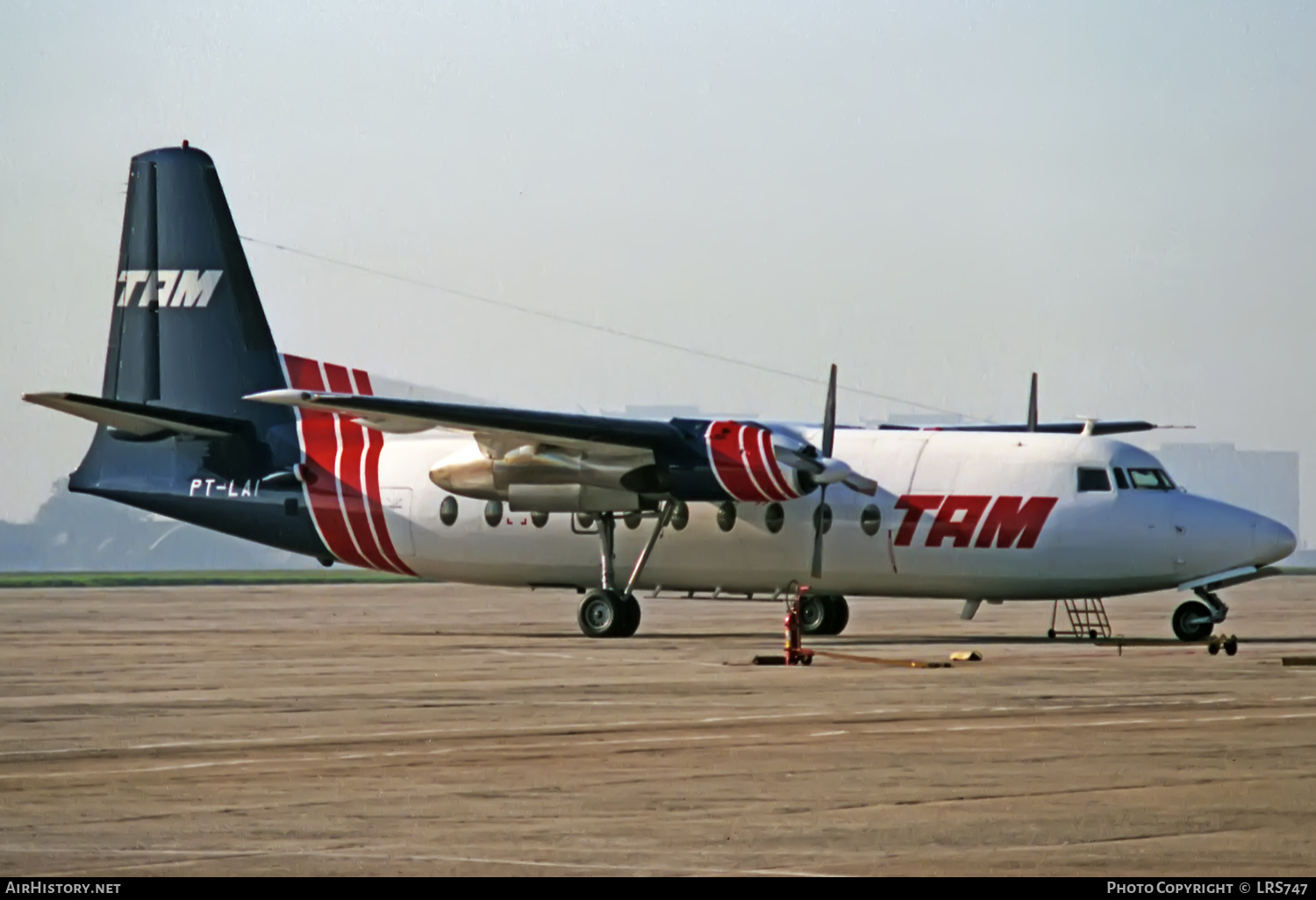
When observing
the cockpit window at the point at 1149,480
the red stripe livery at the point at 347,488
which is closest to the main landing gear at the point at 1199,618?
the cockpit window at the point at 1149,480

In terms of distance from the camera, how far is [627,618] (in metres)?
30.8

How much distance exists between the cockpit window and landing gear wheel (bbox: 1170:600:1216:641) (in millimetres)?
1716

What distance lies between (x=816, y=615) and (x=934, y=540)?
3.36m

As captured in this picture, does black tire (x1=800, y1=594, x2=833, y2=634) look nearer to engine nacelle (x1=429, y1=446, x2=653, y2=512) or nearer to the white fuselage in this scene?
the white fuselage

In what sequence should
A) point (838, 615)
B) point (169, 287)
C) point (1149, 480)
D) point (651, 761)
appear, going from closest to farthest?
point (651, 761) < point (1149, 480) < point (838, 615) < point (169, 287)

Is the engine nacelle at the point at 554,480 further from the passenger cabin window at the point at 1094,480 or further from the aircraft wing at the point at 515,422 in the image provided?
the passenger cabin window at the point at 1094,480

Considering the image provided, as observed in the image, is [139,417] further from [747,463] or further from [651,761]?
[651,761]

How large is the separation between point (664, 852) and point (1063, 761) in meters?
4.95

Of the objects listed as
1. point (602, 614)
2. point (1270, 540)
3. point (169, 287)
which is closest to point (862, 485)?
point (602, 614)

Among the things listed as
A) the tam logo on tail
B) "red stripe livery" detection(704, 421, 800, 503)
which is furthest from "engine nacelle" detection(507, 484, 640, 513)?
the tam logo on tail

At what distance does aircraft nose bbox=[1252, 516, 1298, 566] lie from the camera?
27.6 metres

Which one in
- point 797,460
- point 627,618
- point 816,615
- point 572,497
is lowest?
point 627,618
